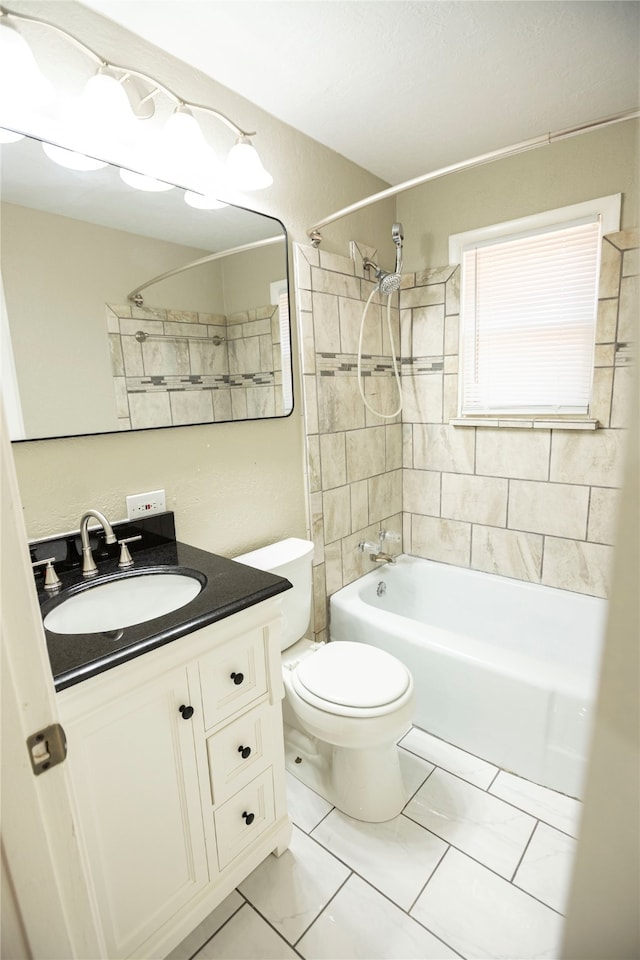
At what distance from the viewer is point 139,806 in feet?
3.33

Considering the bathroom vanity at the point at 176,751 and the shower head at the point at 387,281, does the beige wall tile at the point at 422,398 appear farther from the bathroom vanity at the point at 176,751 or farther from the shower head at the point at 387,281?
the bathroom vanity at the point at 176,751

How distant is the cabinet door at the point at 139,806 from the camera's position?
0.94 metres

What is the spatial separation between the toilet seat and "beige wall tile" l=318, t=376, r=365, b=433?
3.17 feet

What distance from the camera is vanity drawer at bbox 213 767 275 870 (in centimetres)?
122

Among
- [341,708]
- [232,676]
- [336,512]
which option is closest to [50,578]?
[232,676]

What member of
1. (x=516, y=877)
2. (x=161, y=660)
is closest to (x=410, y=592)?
(x=516, y=877)

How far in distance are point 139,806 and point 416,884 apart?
34.8 inches

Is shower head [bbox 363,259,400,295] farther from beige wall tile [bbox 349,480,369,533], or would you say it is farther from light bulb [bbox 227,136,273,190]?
beige wall tile [bbox 349,480,369,533]

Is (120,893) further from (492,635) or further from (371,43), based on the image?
(371,43)

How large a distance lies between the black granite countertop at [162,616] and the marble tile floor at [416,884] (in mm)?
891

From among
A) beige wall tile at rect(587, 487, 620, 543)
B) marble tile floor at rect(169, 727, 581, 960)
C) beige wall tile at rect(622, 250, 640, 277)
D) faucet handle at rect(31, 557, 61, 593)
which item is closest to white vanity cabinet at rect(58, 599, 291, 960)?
marble tile floor at rect(169, 727, 581, 960)

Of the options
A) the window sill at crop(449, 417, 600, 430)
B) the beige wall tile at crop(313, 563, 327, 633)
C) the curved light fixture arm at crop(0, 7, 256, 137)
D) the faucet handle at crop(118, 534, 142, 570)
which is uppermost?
the curved light fixture arm at crop(0, 7, 256, 137)

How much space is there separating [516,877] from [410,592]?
1343mm

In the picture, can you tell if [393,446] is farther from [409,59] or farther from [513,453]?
[409,59]
